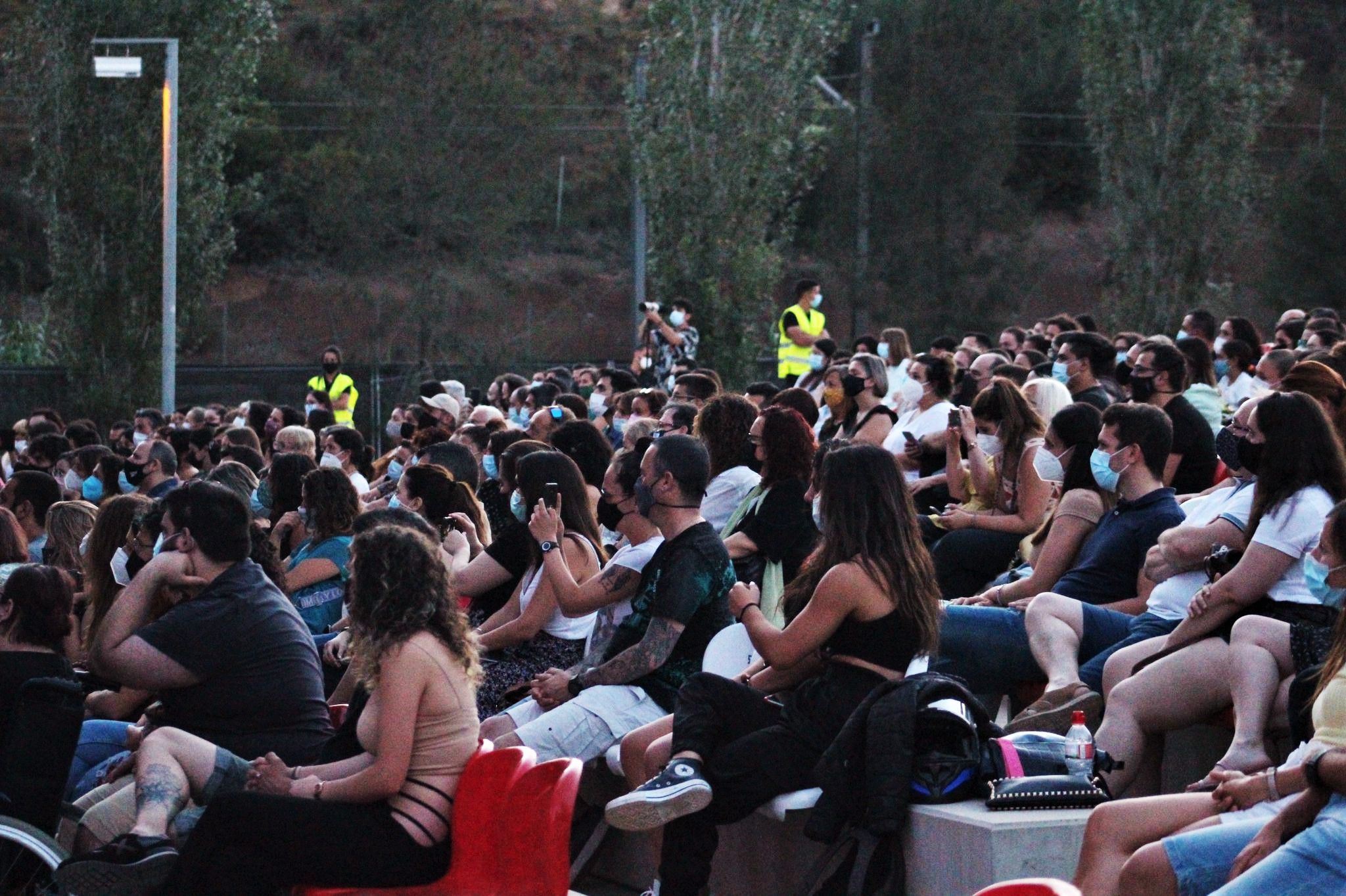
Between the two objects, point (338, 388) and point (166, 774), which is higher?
point (166, 774)

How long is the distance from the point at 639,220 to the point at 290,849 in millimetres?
20065

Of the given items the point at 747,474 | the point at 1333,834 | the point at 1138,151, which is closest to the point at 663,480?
the point at 747,474

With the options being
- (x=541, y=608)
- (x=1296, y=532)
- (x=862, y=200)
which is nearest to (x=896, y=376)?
(x=541, y=608)

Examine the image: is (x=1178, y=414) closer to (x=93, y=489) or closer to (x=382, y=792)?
(x=382, y=792)

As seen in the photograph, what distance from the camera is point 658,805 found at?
5453 millimetres

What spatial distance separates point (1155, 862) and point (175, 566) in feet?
10.8

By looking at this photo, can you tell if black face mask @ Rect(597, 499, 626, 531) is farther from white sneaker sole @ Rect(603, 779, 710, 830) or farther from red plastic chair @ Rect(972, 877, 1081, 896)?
red plastic chair @ Rect(972, 877, 1081, 896)

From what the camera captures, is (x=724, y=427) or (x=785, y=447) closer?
(x=785, y=447)

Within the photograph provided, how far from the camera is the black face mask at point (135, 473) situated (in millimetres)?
11109

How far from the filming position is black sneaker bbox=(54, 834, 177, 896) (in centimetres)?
521

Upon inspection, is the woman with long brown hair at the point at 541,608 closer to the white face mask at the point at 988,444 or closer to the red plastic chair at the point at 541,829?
the red plastic chair at the point at 541,829

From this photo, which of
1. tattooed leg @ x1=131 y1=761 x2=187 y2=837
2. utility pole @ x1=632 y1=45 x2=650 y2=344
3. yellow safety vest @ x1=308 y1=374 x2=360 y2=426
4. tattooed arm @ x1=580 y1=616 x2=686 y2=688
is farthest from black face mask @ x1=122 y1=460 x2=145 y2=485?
utility pole @ x1=632 y1=45 x2=650 y2=344

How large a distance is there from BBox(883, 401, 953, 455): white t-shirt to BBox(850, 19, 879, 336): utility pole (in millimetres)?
21884

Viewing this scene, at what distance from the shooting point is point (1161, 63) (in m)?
25.3
